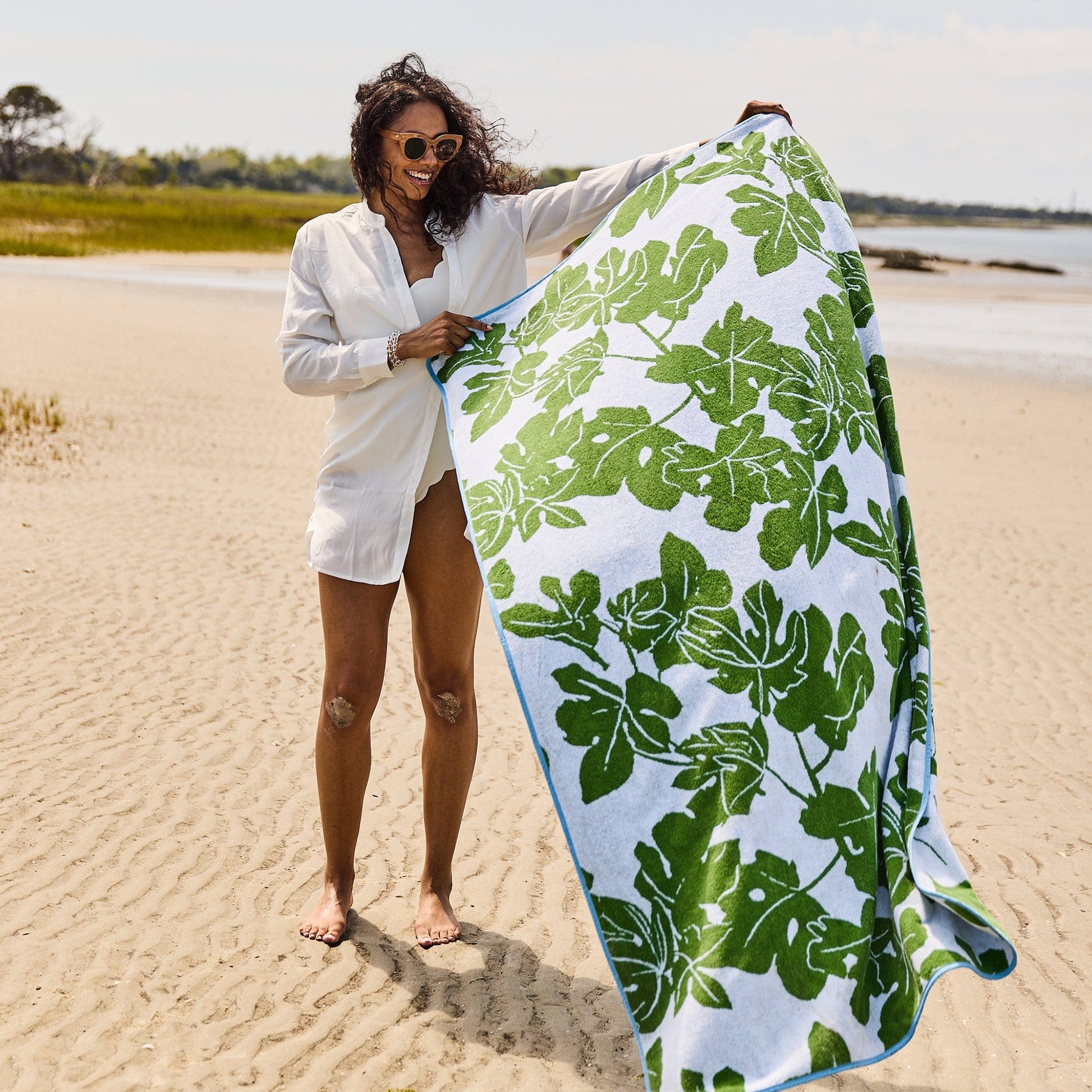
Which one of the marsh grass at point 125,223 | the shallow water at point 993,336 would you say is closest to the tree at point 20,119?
the marsh grass at point 125,223

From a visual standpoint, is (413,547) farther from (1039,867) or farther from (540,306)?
(1039,867)

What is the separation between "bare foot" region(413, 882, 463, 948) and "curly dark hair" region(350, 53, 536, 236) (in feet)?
6.63

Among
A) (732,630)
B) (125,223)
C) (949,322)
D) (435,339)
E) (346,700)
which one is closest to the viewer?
(732,630)

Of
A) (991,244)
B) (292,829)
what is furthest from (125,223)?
(991,244)

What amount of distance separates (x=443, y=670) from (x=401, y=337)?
955mm

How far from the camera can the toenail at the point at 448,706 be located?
341 centimetres

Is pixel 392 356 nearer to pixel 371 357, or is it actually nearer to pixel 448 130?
pixel 371 357

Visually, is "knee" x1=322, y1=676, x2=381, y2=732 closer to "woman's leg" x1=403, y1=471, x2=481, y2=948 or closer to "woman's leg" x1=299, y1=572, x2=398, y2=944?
"woman's leg" x1=299, y1=572, x2=398, y2=944

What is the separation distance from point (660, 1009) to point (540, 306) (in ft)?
5.93

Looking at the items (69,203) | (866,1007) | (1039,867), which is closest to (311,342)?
(866,1007)

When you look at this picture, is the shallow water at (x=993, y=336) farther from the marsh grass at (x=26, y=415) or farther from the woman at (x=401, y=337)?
the woman at (x=401, y=337)

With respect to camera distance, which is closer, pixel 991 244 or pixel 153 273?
pixel 153 273

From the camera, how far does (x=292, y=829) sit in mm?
4426

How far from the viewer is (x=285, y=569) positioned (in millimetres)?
8117
